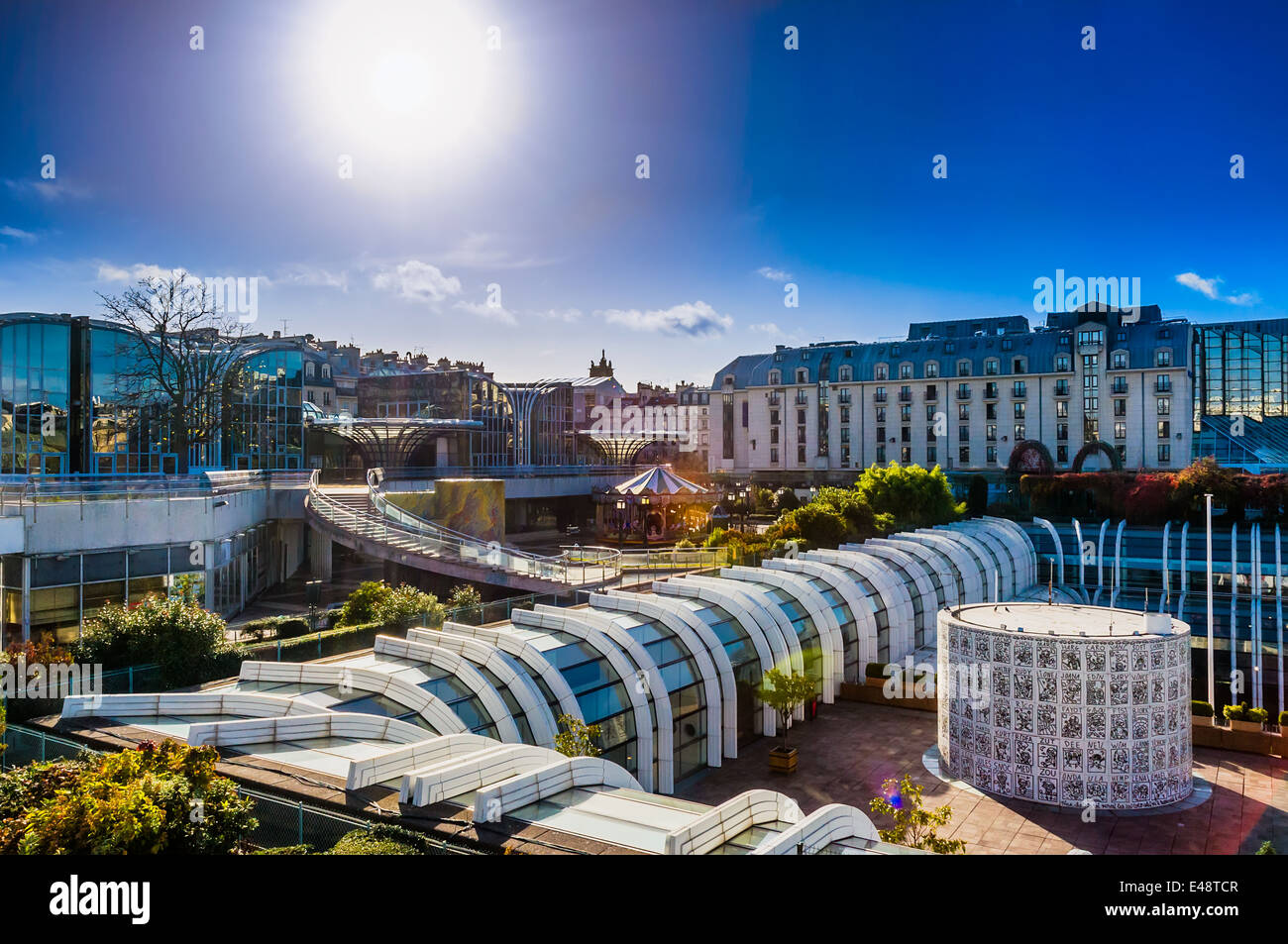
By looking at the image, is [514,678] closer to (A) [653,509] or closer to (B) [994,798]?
(B) [994,798]

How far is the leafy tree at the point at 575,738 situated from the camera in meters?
16.7

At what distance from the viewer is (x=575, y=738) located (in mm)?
17672

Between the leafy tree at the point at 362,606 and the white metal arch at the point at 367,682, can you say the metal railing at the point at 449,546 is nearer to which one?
A: the leafy tree at the point at 362,606

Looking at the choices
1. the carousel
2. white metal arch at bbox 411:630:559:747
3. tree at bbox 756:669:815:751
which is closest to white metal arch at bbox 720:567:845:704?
tree at bbox 756:669:815:751

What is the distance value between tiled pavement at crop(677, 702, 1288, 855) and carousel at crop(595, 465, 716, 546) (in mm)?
25477

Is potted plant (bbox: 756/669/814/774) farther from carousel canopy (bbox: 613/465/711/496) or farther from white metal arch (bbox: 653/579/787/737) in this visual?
carousel canopy (bbox: 613/465/711/496)

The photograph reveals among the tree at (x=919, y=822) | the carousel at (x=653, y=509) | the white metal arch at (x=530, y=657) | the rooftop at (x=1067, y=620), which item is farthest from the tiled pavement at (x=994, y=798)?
the carousel at (x=653, y=509)

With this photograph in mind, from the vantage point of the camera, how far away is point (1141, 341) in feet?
236

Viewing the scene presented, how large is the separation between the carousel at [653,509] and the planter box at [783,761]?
2882cm

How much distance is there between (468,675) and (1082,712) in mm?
12753
